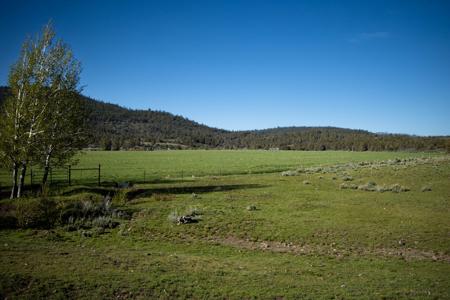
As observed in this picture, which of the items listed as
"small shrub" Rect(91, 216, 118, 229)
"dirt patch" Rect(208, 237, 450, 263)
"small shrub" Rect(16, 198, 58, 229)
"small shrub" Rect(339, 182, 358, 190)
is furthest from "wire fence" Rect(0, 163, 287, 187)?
"dirt patch" Rect(208, 237, 450, 263)

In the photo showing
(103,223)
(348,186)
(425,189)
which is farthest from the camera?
(348,186)

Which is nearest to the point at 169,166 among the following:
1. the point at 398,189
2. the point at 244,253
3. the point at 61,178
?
the point at 61,178

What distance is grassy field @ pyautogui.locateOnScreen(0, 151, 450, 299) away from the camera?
9.27 m

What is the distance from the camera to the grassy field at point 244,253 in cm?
927

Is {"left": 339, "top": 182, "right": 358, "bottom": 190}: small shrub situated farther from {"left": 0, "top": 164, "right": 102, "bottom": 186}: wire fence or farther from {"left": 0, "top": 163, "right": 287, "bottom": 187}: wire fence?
{"left": 0, "top": 164, "right": 102, "bottom": 186}: wire fence

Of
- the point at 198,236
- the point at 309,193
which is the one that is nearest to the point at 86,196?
the point at 198,236

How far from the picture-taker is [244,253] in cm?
1380

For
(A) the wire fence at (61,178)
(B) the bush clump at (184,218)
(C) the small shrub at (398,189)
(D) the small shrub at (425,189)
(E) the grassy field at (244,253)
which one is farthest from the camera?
(A) the wire fence at (61,178)

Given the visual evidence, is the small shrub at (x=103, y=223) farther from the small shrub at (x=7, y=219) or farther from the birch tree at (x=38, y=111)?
the birch tree at (x=38, y=111)

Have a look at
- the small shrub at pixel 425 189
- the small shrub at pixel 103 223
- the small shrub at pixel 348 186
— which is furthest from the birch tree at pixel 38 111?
the small shrub at pixel 425 189

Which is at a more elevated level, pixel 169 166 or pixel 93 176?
pixel 169 166

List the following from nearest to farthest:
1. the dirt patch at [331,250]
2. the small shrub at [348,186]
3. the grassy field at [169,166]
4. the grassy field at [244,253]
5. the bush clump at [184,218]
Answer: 1. the grassy field at [244,253]
2. the dirt patch at [331,250]
3. the bush clump at [184,218]
4. the small shrub at [348,186]
5. the grassy field at [169,166]

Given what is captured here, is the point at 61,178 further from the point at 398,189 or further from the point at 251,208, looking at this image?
the point at 398,189

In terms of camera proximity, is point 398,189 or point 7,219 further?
point 398,189
